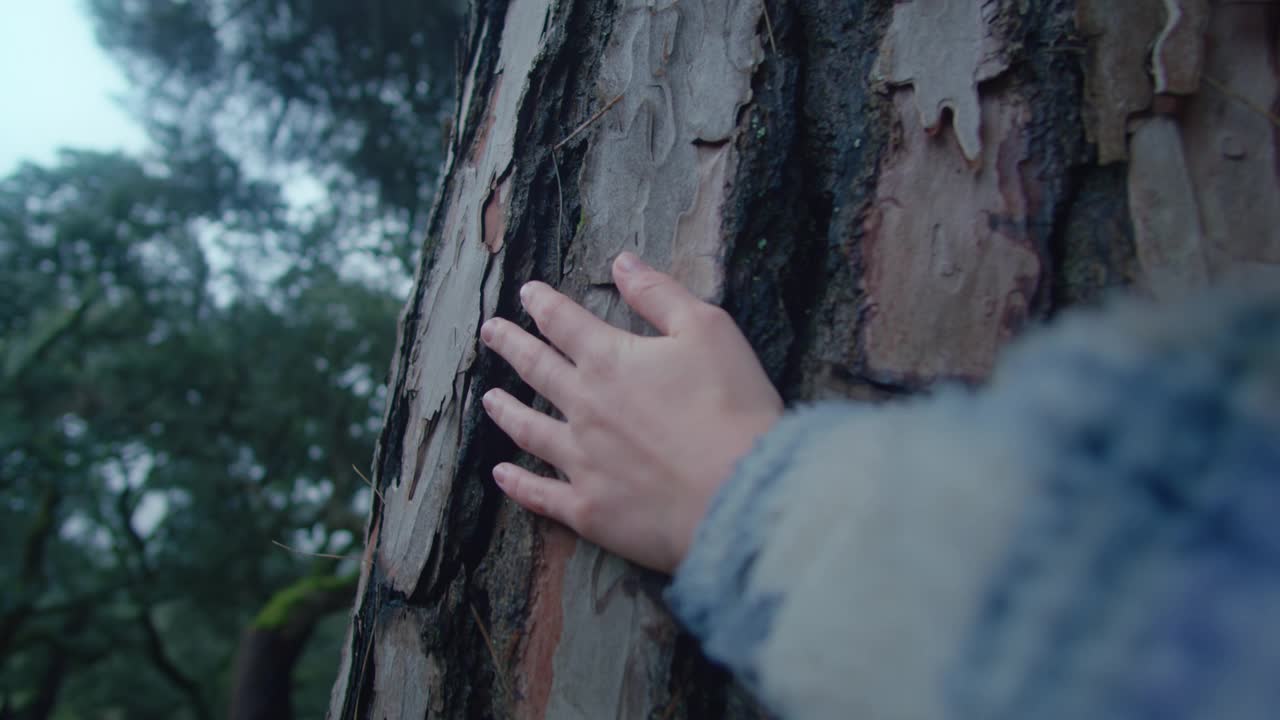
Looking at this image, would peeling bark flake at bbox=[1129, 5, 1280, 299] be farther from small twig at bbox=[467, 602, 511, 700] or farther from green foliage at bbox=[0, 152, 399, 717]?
green foliage at bbox=[0, 152, 399, 717]

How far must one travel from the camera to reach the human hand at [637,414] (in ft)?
2.13

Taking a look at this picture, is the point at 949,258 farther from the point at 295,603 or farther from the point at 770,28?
the point at 295,603

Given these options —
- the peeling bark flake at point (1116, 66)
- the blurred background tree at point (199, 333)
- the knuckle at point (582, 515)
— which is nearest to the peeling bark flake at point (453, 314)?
the knuckle at point (582, 515)

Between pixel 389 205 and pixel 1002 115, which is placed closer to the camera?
pixel 1002 115

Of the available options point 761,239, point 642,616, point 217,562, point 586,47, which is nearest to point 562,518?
point 642,616

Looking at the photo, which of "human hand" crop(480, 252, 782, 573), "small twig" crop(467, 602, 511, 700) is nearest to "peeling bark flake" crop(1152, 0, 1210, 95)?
"human hand" crop(480, 252, 782, 573)

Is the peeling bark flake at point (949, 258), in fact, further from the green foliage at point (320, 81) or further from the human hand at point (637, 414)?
the green foliage at point (320, 81)

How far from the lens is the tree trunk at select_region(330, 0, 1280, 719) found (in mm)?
646

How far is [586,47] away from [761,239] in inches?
15.0

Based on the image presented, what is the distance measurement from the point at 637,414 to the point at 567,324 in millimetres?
153

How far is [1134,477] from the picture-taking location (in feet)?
1.28

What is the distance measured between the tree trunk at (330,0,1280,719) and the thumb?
3cm

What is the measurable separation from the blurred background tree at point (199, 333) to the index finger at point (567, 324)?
182 inches

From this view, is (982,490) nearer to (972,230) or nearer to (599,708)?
(972,230)
